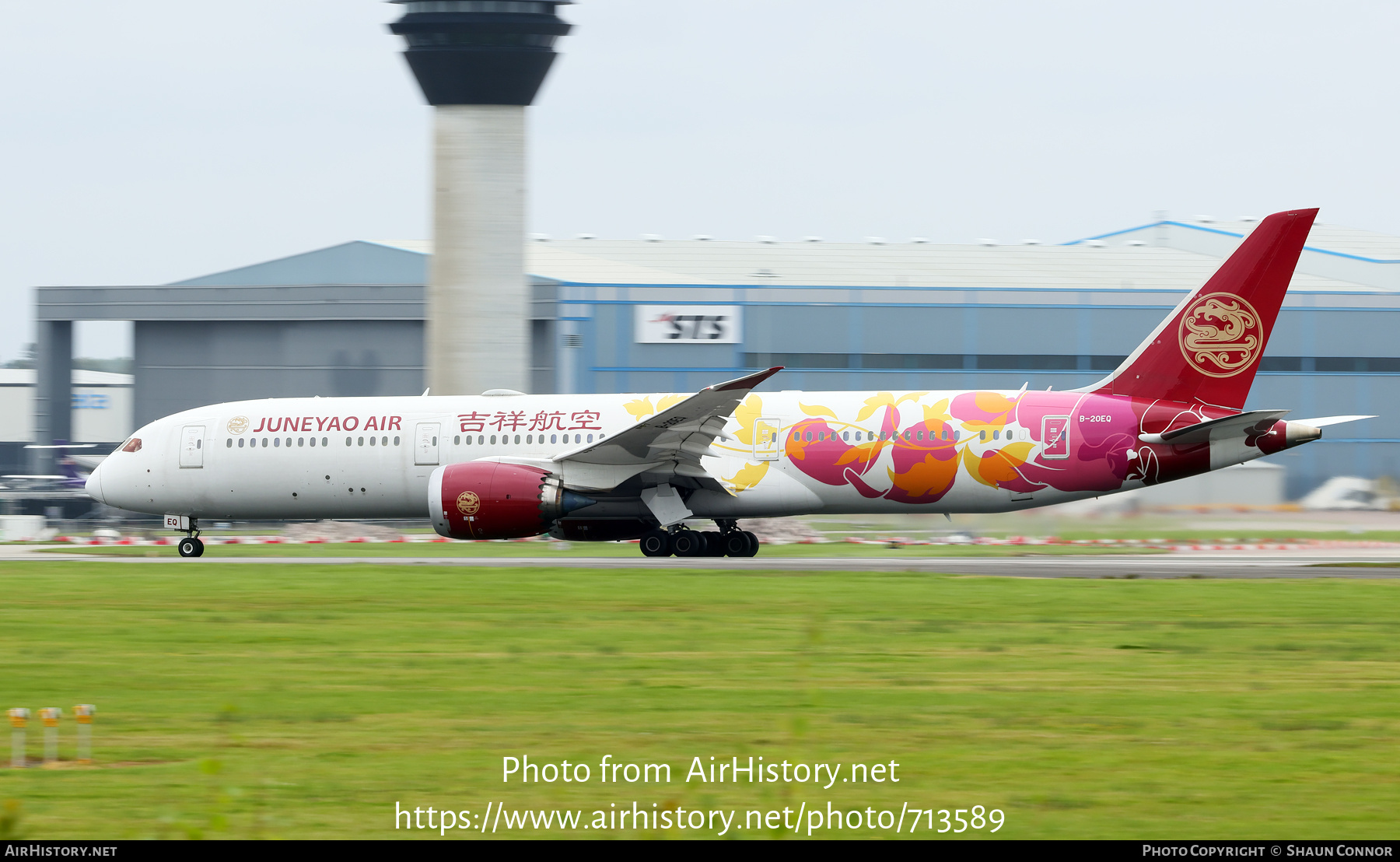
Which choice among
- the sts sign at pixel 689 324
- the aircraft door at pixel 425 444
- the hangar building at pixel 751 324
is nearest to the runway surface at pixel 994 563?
the aircraft door at pixel 425 444

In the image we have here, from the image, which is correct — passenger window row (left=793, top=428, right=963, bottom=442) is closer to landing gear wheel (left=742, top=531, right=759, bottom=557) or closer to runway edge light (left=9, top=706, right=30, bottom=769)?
landing gear wheel (left=742, top=531, right=759, bottom=557)

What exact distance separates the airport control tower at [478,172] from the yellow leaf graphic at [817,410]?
1749 centimetres

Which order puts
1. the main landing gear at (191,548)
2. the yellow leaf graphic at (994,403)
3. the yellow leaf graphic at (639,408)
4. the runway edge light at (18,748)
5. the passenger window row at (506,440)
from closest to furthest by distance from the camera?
the runway edge light at (18,748), the yellow leaf graphic at (994,403), the passenger window row at (506,440), the yellow leaf graphic at (639,408), the main landing gear at (191,548)

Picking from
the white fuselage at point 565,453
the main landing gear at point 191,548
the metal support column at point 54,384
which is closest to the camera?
the white fuselage at point 565,453

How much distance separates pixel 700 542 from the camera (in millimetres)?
26172

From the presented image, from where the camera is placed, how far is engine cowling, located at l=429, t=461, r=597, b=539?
971 inches

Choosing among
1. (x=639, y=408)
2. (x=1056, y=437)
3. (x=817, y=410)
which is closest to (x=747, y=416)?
(x=817, y=410)

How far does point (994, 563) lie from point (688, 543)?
534cm

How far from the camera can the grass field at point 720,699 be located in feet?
26.0

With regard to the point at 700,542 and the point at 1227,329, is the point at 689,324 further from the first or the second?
the point at 1227,329

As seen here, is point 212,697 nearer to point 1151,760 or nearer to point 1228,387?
point 1151,760

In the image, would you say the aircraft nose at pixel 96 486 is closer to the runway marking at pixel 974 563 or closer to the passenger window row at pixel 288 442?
the runway marking at pixel 974 563

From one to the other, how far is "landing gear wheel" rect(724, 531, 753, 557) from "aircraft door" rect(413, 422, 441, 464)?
547 cm

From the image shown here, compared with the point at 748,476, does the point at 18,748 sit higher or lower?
lower
